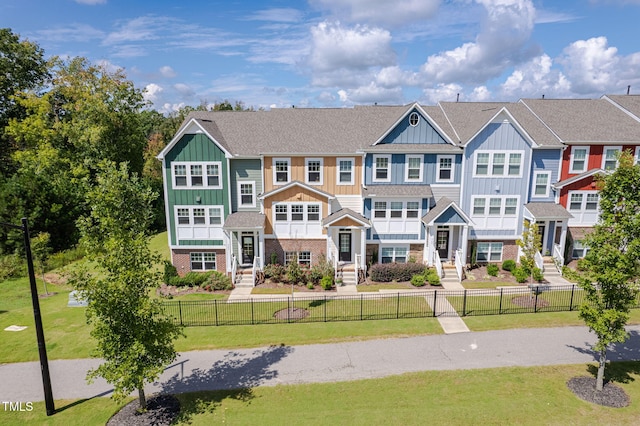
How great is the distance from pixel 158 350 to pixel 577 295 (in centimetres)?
2293

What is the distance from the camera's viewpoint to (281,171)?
27469mm

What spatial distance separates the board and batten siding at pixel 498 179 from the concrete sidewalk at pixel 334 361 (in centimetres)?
999

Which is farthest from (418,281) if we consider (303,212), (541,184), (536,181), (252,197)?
(252,197)

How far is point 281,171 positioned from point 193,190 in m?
6.14

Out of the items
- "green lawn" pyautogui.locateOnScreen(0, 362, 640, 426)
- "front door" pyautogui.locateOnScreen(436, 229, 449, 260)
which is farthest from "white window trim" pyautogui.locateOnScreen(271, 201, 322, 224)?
"green lawn" pyautogui.locateOnScreen(0, 362, 640, 426)

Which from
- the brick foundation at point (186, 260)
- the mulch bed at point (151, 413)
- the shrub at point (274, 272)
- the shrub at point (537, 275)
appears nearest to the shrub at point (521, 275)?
the shrub at point (537, 275)

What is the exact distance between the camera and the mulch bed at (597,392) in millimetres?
13641

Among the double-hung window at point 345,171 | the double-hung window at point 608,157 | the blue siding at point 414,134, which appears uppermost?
the blue siding at point 414,134

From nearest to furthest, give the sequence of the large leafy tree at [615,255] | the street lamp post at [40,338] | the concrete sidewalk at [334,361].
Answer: the street lamp post at [40,338], the large leafy tree at [615,255], the concrete sidewalk at [334,361]

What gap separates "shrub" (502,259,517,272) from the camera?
2700 cm

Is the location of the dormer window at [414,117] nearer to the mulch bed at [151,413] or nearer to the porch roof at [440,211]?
the porch roof at [440,211]

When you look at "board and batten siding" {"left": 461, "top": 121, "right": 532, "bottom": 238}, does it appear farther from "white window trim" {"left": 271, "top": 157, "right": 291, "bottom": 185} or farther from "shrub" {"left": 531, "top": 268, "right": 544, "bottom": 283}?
"white window trim" {"left": 271, "top": 157, "right": 291, "bottom": 185}

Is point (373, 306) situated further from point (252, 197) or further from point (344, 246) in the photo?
point (252, 197)

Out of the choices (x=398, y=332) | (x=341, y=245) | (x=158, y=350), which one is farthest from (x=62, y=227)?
(x=398, y=332)
